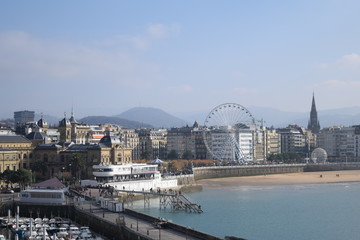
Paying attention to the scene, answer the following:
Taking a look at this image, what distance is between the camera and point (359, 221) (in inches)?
2355

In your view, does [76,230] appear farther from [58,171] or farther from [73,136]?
[73,136]

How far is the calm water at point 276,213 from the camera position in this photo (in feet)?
176

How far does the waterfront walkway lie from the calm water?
7.97m

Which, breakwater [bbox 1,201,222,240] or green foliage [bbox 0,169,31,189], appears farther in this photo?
green foliage [bbox 0,169,31,189]

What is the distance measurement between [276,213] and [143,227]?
23786 mm

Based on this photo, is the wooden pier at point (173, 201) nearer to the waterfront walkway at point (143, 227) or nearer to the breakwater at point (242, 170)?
the waterfront walkway at point (143, 227)

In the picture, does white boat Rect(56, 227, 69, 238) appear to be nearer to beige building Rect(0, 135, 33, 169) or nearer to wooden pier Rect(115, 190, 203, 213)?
wooden pier Rect(115, 190, 203, 213)

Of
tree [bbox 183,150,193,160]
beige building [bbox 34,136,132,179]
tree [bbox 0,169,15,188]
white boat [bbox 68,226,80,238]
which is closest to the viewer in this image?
white boat [bbox 68,226,80,238]

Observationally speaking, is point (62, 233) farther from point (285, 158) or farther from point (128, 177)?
point (285, 158)

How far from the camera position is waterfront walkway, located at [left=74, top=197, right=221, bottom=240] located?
4091 centimetres

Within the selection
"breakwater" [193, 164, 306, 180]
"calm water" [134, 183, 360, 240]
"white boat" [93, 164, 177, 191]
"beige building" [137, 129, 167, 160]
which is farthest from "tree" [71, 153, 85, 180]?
"beige building" [137, 129, 167, 160]

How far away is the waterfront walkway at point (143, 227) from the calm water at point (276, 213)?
797 cm

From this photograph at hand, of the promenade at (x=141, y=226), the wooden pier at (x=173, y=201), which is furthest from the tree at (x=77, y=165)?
the promenade at (x=141, y=226)

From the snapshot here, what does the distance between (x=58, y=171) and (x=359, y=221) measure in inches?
1906
